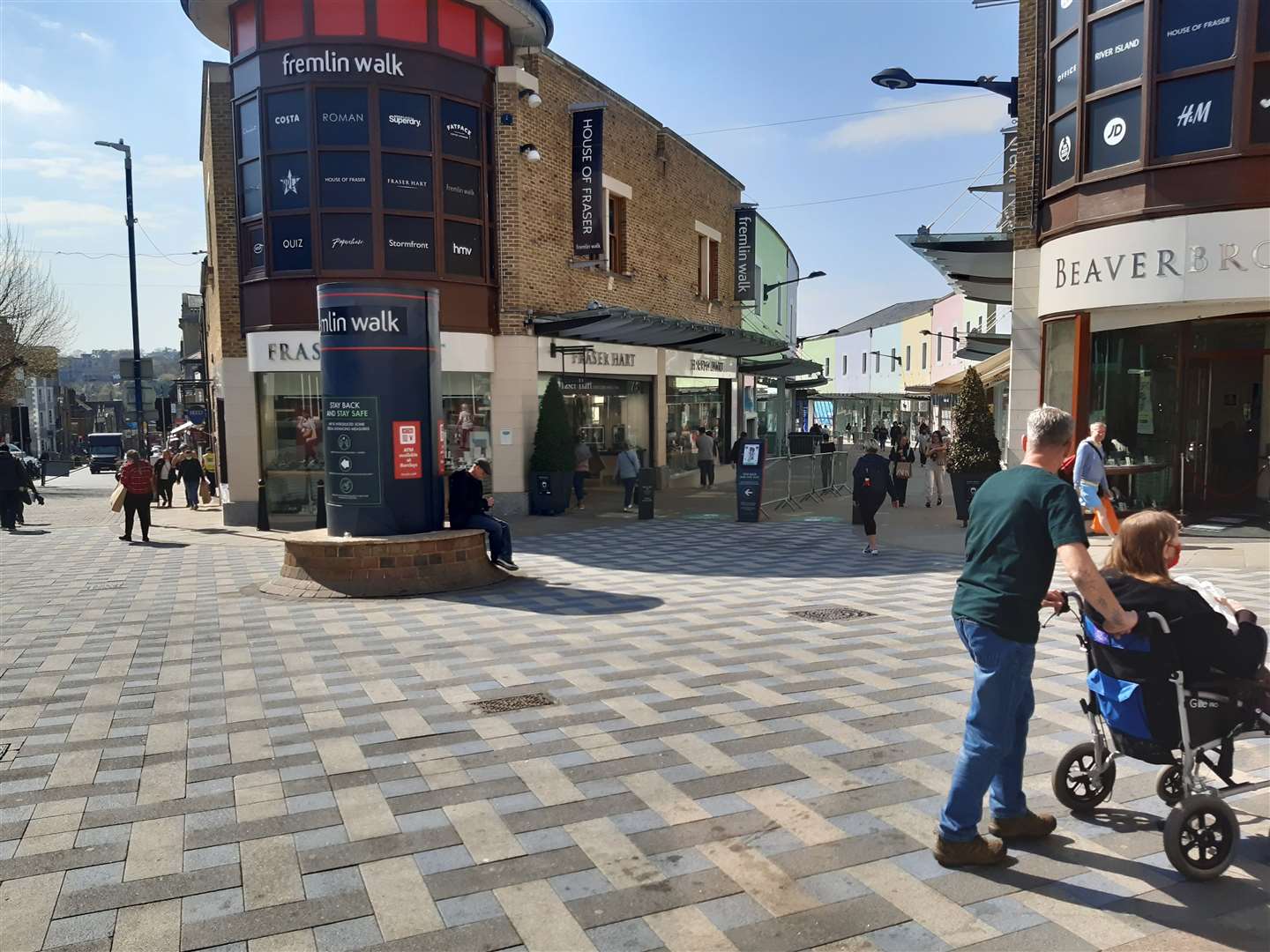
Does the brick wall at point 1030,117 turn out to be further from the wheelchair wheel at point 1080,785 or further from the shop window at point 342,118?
the wheelchair wheel at point 1080,785

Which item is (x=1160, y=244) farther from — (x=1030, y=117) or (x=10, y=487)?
(x=10, y=487)

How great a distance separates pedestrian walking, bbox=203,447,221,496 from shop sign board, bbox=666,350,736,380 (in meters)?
Answer: 12.1

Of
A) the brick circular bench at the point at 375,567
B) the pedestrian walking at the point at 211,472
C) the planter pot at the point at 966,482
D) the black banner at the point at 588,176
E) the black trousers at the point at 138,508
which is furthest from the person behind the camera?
the pedestrian walking at the point at 211,472

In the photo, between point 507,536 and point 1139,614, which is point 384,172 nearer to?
point 507,536

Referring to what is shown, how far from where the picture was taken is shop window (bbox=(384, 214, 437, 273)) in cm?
1688

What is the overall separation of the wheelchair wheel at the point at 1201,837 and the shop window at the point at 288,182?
53.7ft

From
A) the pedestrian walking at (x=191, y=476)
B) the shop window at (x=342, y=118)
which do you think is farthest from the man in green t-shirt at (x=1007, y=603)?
the pedestrian walking at (x=191, y=476)

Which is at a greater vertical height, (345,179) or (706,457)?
(345,179)

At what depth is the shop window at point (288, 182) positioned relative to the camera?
16.7 metres

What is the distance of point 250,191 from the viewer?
1734 centimetres

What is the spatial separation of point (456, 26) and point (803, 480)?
439 inches

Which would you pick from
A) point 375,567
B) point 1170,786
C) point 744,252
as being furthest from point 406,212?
point 744,252

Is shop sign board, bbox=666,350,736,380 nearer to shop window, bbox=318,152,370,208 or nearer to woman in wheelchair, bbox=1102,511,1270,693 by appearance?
shop window, bbox=318,152,370,208

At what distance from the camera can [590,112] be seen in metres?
20.0
